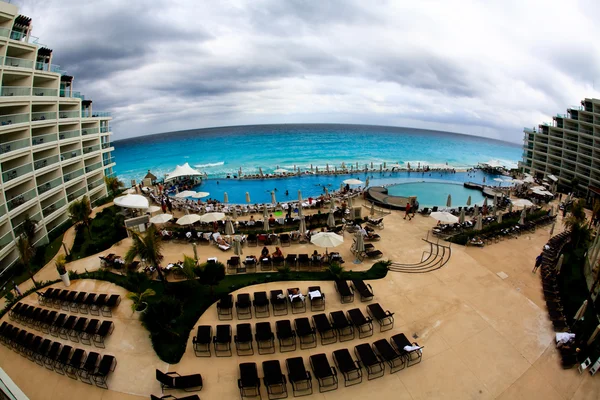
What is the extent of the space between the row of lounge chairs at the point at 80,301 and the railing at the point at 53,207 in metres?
12.7

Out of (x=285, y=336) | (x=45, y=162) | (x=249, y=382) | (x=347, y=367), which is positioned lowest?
(x=249, y=382)

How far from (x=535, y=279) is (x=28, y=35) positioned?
38895 millimetres

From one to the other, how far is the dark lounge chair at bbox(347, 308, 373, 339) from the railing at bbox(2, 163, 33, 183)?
23964 millimetres

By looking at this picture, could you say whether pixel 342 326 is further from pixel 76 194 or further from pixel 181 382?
pixel 76 194

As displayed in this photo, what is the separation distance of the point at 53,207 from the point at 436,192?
135 feet

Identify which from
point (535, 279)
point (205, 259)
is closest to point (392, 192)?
point (535, 279)

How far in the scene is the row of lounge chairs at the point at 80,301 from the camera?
12.5 metres

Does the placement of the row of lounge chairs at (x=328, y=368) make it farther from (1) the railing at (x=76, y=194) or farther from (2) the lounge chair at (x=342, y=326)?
(1) the railing at (x=76, y=194)

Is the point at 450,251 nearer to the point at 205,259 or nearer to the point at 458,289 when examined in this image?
the point at 458,289

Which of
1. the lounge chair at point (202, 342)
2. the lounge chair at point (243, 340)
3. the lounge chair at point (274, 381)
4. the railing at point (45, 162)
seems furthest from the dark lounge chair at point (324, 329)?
the railing at point (45, 162)

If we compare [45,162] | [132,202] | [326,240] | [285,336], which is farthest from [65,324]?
[45,162]

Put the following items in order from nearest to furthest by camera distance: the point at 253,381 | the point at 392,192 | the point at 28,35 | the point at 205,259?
the point at 253,381, the point at 205,259, the point at 28,35, the point at 392,192

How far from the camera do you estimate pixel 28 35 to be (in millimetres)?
21250

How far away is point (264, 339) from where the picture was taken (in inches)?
399
